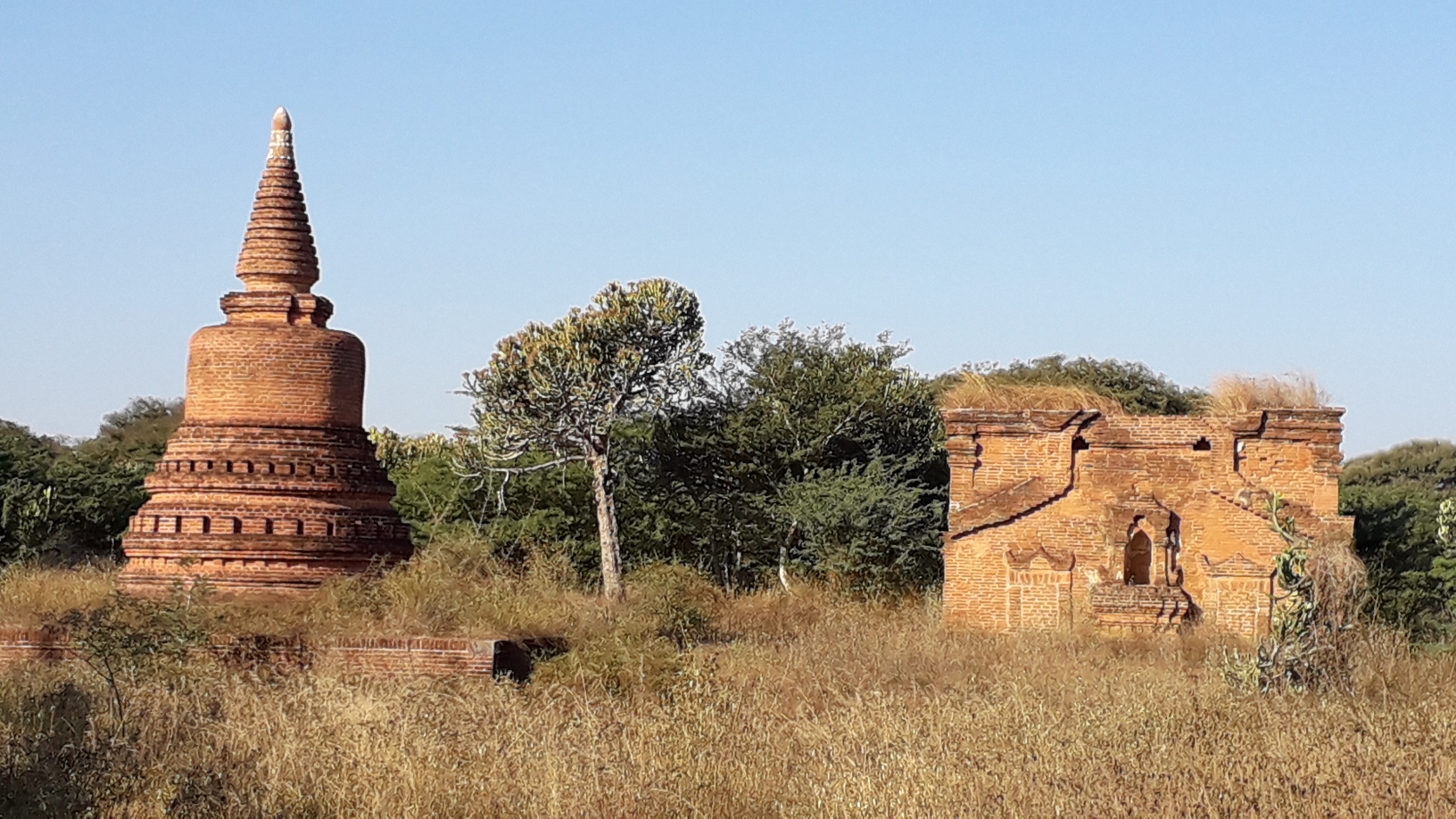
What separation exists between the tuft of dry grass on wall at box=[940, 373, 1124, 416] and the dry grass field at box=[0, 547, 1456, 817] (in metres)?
4.79

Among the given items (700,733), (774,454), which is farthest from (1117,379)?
(700,733)

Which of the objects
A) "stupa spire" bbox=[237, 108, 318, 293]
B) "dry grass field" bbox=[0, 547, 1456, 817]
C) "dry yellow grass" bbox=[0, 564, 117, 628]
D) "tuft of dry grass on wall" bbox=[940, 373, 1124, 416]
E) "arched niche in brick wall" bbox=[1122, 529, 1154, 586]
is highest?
"stupa spire" bbox=[237, 108, 318, 293]

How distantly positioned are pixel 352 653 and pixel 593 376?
11.5 m

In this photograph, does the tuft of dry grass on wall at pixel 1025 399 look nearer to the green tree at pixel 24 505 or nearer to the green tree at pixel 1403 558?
the green tree at pixel 1403 558

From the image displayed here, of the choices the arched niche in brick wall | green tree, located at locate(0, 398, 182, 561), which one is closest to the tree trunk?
green tree, located at locate(0, 398, 182, 561)

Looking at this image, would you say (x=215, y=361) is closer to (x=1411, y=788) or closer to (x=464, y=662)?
(x=464, y=662)

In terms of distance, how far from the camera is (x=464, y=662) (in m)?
15.4

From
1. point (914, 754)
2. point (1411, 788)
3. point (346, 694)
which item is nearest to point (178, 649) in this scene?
point (346, 694)

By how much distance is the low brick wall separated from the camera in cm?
1545

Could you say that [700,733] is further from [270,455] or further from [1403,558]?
[1403,558]

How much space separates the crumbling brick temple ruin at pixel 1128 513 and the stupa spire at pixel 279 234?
7.25 m

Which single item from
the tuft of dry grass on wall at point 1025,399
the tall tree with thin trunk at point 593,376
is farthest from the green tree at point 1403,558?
the tall tree with thin trunk at point 593,376

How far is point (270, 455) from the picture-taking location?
60.2 feet

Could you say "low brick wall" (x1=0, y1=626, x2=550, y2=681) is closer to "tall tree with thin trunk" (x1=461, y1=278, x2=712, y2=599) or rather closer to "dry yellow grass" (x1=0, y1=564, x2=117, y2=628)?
"dry yellow grass" (x1=0, y1=564, x2=117, y2=628)
